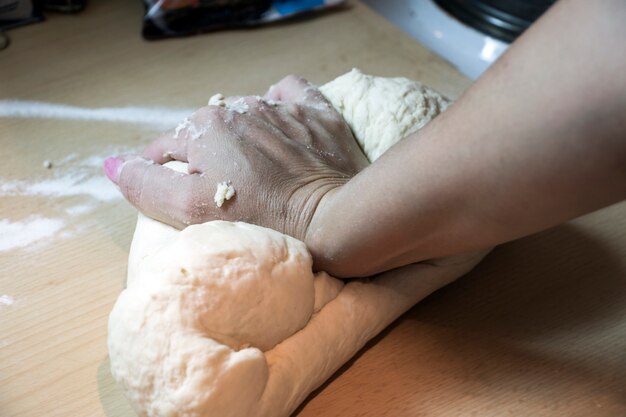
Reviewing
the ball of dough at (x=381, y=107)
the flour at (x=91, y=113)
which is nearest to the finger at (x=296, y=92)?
the ball of dough at (x=381, y=107)

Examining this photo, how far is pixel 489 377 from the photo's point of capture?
1.07m

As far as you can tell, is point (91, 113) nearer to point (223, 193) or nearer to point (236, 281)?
point (223, 193)

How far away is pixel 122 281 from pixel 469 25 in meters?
1.30

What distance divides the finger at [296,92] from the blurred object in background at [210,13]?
63 centimetres

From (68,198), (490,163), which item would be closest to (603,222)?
(490,163)

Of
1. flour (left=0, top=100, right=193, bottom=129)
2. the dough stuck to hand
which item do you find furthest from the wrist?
flour (left=0, top=100, right=193, bottom=129)

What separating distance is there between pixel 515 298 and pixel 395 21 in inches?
45.3

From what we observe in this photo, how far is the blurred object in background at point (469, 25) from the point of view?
73.4 inches

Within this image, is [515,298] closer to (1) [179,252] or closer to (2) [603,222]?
(2) [603,222]

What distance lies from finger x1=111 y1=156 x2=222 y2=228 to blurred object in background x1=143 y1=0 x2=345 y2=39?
2.59 ft

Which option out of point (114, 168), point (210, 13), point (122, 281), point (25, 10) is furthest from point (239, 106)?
point (25, 10)

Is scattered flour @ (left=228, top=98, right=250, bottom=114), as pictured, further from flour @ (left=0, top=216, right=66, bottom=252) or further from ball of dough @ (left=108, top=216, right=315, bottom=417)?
flour @ (left=0, top=216, right=66, bottom=252)

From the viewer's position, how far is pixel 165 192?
1071mm

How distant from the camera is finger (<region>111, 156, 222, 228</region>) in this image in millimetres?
1038
